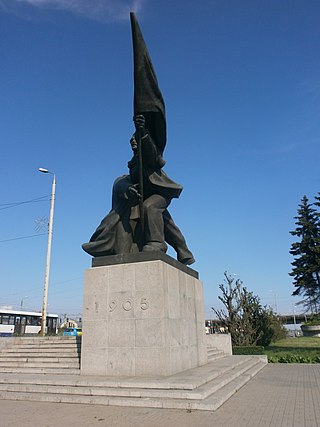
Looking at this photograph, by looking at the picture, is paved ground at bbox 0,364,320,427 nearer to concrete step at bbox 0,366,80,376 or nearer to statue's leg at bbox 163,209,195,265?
concrete step at bbox 0,366,80,376

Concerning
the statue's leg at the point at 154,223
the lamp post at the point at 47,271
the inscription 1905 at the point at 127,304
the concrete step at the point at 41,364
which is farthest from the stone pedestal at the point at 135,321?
the lamp post at the point at 47,271

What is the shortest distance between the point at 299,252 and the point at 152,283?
1125 inches

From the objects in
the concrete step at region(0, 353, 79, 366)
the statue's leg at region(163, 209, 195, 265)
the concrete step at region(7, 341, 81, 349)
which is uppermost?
the statue's leg at region(163, 209, 195, 265)

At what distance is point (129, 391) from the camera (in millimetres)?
6184

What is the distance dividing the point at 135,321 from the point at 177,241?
3706mm

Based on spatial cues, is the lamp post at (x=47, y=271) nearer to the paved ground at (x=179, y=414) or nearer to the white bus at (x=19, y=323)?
the white bus at (x=19, y=323)

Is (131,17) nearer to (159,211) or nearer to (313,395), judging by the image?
(159,211)

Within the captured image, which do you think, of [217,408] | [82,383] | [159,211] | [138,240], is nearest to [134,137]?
[159,211]

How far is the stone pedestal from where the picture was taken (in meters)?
7.88

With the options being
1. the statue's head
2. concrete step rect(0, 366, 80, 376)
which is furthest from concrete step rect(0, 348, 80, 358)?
the statue's head

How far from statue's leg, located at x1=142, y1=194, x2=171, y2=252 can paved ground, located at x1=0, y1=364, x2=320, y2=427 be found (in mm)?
4066

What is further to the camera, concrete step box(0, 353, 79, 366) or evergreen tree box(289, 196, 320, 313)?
evergreen tree box(289, 196, 320, 313)

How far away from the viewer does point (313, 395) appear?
269 inches

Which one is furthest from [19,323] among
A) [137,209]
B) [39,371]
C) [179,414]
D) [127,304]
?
[179,414]
